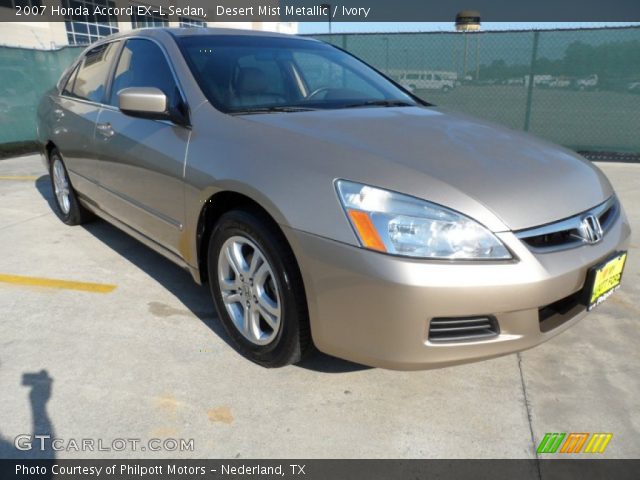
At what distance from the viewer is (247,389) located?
2182 mm

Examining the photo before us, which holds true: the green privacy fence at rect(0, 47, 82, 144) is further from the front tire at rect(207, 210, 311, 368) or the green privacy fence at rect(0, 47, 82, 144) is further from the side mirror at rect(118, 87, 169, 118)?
the front tire at rect(207, 210, 311, 368)

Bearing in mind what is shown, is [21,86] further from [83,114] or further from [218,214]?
[218,214]

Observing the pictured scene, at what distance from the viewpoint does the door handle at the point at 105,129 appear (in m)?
3.16

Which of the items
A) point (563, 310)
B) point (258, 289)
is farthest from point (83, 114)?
point (563, 310)

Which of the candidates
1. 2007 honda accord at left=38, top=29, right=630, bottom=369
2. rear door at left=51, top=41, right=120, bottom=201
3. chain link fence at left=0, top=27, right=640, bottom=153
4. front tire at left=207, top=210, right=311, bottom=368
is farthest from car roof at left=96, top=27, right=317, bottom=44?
chain link fence at left=0, top=27, right=640, bottom=153

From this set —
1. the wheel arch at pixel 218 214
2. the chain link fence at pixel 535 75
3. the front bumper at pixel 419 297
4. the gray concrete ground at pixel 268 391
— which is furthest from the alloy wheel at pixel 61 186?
the chain link fence at pixel 535 75

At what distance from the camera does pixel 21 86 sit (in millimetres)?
9773

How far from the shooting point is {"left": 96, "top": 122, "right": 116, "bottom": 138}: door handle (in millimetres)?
3158

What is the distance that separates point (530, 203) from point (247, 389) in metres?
1.40

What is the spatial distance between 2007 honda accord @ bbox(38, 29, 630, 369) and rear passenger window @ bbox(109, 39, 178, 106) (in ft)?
0.06

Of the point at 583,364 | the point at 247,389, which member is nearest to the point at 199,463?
the point at 247,389

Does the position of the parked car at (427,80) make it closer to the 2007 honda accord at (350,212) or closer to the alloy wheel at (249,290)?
the 2007 honda accord at (350,212)

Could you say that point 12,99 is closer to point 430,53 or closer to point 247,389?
point 430,53

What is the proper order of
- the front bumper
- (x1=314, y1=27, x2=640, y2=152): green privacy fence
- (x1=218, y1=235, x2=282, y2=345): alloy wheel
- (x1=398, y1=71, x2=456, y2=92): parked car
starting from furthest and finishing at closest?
1. (x1=398, y1=71, x2=456, y2=92): parked car
2. (x1=314, y1=27, x2=640, y2=152): green privacy fence
3. (x1=218, y1=235, x2=282, y2=345): alloy wheel
4. the front bumper
